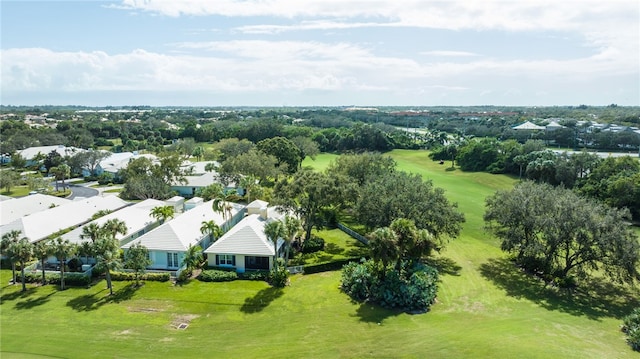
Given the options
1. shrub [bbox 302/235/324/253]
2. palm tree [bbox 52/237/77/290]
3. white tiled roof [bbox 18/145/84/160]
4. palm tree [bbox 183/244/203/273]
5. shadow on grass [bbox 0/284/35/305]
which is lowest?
shadow on grass [bbox 0/284/35/305]

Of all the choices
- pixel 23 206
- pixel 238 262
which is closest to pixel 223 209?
pixel 238 262

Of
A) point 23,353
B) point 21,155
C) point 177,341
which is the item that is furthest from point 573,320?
point 21,155

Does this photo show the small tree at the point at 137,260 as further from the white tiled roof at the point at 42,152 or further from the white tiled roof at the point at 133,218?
the white tiled roof at the point at 42,152

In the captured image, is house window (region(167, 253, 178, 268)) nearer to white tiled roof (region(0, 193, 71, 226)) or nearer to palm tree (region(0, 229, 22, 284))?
palm tree (region(0, 229, 22, 284))


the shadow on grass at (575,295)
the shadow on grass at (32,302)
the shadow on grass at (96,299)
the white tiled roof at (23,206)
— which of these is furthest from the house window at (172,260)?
the shadow on grass at (575,295)

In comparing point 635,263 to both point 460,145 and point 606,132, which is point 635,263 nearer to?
point 460,145

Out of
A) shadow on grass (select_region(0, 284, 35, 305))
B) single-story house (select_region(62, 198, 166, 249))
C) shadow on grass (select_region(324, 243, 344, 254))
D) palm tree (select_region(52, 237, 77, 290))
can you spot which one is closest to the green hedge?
shadow on grass (select_region(324, 243, 344, 254))

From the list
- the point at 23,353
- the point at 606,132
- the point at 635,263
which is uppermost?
the point at 606,132
